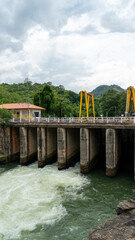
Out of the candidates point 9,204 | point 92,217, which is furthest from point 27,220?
point 92,217

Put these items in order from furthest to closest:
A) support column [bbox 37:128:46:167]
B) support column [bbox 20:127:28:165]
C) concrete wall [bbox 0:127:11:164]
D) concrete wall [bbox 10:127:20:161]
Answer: concrete wall [bbox 10:127:20:161] < concrete wall [bbox 0:127:11:164] < support column [bbox 20:127:28:165] < support column [bbox 37:128:46:167]

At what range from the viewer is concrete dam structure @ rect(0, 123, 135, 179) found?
2014 centimetres

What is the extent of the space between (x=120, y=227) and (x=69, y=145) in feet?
51.8

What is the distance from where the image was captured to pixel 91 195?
1647 centimetres

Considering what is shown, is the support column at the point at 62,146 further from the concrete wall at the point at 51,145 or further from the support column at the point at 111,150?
the support column at the point at 111,150

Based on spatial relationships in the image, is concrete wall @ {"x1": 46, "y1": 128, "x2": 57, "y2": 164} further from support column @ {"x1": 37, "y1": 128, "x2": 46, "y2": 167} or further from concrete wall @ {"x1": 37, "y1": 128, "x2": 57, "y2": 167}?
support column @ {"x1": 37, "y1": 128, "x2": 46, "y2": 167}

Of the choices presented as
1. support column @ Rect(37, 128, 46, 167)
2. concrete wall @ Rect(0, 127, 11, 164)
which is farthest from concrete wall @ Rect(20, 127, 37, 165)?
concrete wall @ Rect(0, 127, 11, 164)

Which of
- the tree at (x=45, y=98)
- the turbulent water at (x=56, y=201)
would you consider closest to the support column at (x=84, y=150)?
the turbulent water at (x=56, y=201)

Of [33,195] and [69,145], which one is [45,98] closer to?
[69,145]

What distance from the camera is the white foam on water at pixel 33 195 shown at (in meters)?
12.6

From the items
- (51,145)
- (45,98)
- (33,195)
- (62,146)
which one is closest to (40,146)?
(51,145)

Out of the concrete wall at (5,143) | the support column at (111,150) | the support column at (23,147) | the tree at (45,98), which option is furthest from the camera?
the tree at (45,98)

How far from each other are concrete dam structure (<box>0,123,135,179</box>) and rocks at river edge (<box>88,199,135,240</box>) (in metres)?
8.39

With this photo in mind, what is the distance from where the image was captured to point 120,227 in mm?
9898
